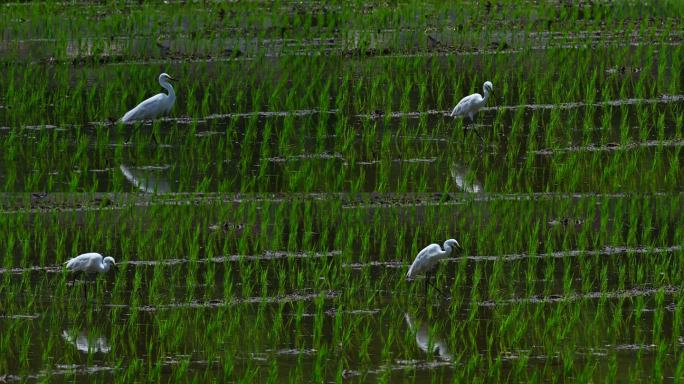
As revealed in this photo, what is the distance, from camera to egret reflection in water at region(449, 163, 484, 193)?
1140 centimetres

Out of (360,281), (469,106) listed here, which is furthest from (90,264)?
(469,106)

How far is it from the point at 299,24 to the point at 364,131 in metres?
6.94

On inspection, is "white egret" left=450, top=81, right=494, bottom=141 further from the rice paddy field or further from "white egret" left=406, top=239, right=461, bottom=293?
"white egret" left=406, top=239, right=461, bottom=293

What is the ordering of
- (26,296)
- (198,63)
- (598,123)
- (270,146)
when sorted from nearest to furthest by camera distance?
(26,296)
(270,146)
(598,123)
(198,63)

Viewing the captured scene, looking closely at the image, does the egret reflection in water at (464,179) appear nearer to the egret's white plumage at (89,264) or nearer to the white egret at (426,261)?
the white egret at (426,261)

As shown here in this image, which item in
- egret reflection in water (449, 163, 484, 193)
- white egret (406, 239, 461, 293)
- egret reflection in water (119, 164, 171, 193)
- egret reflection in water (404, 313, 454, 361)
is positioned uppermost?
white egret (406, 239, 461, 293)

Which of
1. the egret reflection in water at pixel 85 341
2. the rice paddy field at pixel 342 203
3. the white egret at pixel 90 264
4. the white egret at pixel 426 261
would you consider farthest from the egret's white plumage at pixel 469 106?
the egret reflection in water at pixel 85 341

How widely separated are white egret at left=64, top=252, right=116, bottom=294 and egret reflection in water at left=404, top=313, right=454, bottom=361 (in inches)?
68.9

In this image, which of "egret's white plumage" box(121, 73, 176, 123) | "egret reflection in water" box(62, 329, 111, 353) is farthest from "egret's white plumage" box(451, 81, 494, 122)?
"egret reflection in water" box(62, 329, 111, 353)

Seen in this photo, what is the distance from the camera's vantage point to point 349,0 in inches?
906

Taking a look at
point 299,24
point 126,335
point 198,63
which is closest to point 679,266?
point 126,335

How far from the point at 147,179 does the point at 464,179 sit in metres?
2.45

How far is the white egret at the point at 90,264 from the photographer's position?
845 cm

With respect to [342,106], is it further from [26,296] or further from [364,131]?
[26,296]
